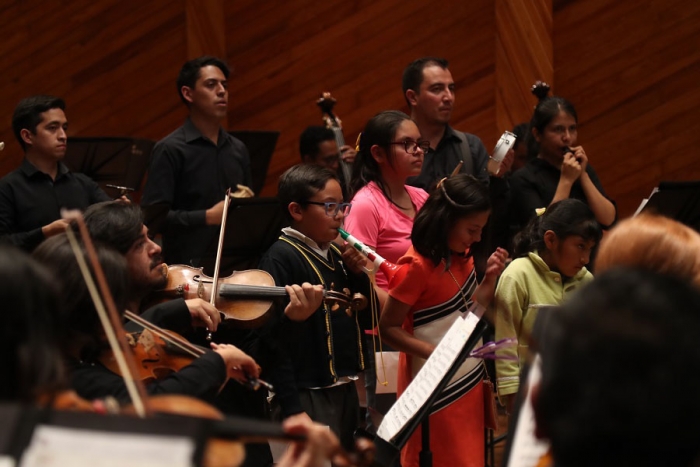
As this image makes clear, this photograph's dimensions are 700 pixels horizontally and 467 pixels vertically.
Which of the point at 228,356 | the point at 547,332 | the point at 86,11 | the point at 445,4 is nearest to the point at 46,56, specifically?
the point at 86,11

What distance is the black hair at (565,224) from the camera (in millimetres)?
3125

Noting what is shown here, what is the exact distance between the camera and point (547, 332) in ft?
3.55

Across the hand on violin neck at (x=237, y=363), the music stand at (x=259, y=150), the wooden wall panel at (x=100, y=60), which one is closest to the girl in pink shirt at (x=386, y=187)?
the hand on violin neck at (x=237, y=363)

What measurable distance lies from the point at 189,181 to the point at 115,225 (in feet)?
6.05

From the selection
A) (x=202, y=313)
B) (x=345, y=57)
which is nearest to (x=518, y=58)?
(x=345, y=57)

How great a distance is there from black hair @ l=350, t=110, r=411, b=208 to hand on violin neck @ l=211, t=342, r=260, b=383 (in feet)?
4.83

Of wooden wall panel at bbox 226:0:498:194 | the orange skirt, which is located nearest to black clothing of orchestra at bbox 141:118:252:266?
the orange skirt

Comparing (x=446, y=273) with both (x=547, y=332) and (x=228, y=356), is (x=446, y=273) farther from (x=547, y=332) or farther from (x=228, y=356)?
(x=547, y=332)

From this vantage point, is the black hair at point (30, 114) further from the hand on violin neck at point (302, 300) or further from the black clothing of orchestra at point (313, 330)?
the hand on violin neck at point (302, 300)

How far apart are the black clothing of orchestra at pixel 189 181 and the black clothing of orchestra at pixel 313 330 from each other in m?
1.02

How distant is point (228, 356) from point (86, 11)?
464 centimetres

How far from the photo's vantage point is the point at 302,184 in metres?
3.12

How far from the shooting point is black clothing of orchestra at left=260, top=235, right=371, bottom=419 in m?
2.83

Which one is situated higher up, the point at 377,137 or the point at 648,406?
the point at 377,137
